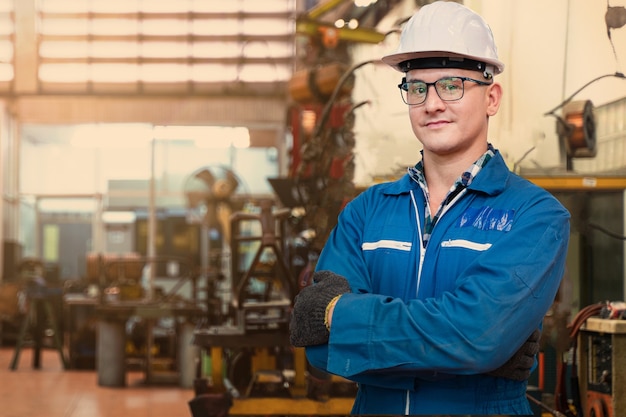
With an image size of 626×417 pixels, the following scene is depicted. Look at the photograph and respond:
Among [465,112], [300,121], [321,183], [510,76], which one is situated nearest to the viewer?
[465,112]

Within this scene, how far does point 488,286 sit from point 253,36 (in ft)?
38.7

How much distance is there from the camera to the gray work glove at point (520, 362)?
5.77ft

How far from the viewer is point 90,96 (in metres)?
13.4

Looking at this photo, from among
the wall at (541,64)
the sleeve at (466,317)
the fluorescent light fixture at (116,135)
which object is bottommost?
the sleeve at (466,317)

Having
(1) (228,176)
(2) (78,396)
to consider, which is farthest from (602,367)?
(1) (228,176)

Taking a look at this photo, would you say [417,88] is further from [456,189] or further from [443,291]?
[443,291]

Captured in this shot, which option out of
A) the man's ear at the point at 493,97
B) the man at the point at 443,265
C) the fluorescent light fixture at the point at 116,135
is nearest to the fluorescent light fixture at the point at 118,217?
the fluorescent light fixture at the point at 116,135

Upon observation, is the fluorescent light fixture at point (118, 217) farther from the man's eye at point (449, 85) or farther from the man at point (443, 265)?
the man's eye at point (449, 85)

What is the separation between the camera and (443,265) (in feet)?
5.82

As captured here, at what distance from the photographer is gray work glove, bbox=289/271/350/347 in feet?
5.64

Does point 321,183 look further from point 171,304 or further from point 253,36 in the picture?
point 253,36

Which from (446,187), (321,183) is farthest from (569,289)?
(446,187)

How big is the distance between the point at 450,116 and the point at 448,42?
0.45 ft

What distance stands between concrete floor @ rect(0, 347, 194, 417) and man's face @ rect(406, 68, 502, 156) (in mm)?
5540
